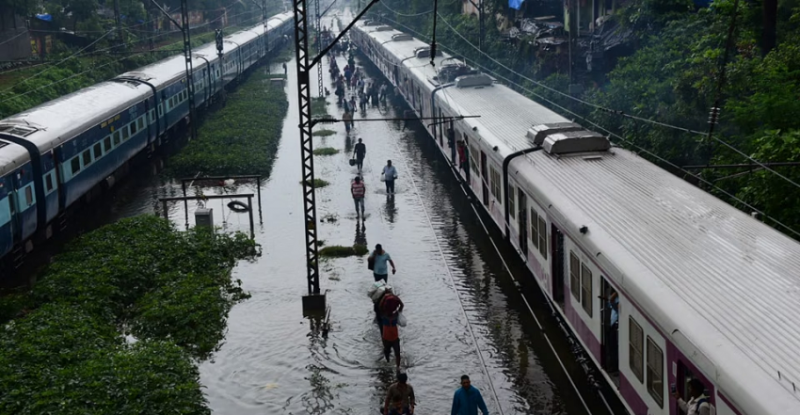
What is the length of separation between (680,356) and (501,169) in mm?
10320

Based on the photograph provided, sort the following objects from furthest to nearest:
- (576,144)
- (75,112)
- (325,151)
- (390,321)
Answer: (325,151), (75,112), (576,144), (390,321)

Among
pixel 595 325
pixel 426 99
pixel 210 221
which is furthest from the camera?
pixel 426 99

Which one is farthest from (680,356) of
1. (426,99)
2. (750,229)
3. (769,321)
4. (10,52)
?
(10,52)

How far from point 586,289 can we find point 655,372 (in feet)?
9.53

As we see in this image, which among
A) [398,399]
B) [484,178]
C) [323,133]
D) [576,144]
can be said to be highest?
[576,144]

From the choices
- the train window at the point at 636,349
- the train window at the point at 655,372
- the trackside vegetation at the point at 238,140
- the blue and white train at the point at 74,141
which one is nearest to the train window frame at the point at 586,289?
the train window at the point at 636,349

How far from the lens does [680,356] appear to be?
8.52 m

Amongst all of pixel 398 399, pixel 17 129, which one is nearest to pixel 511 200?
pixel 398 399

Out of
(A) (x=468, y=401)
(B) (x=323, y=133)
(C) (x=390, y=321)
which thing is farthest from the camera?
(B) (x=323, y=133)

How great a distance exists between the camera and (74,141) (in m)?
23.2

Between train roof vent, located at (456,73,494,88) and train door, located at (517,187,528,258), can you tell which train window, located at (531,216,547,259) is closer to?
train door, located at (517,187,528,258)

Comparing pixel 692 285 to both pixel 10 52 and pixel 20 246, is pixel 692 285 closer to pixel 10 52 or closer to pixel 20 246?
pixel 20 246

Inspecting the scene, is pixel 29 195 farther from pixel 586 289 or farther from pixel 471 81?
pixel 471 81

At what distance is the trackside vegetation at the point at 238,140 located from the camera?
3116cm
